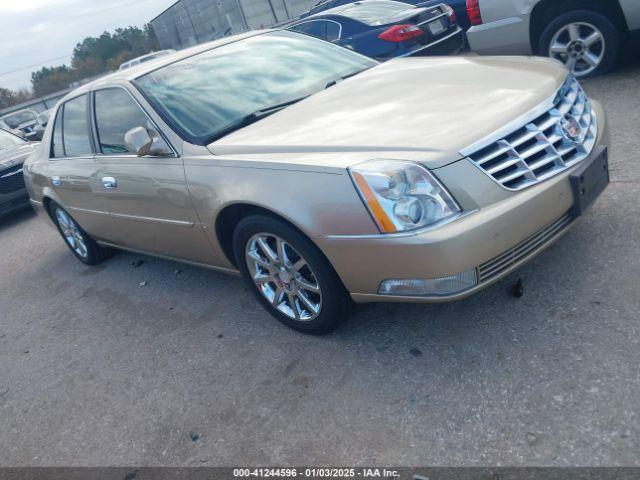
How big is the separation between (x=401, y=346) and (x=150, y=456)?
1346mm

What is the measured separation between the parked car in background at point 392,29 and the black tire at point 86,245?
3957 mm

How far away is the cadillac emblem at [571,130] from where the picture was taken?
291cm

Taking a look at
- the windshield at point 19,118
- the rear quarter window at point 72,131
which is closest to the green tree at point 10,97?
the windshield at point 19,118

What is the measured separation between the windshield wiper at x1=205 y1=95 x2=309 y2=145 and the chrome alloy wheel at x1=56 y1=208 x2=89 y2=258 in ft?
8.43

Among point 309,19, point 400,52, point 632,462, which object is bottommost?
point 632,462

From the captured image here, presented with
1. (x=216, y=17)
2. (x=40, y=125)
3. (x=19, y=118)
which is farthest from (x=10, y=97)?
(x=40, y=125)

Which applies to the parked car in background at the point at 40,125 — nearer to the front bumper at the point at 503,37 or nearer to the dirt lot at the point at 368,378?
the dirt lot at the point at 368,378

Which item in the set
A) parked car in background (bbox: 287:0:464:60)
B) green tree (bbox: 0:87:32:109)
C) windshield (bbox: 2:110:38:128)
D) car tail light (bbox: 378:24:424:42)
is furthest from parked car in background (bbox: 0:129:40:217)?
green tree (bbox: 0:87:32:109)

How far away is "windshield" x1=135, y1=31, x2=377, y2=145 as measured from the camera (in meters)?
3.68

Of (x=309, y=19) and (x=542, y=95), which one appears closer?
(x=542, y=95)

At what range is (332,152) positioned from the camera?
9.36 feet

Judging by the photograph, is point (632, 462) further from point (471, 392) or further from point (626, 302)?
point (626, 302)

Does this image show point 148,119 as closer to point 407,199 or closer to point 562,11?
point 407,199

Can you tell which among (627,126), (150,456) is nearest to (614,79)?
(627,126)
